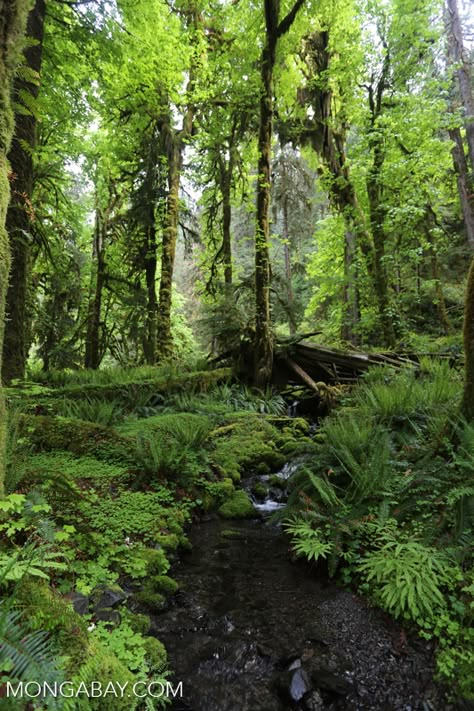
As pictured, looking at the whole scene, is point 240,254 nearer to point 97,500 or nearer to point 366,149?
point 366,149

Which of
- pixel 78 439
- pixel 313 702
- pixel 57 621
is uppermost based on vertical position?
pixel 78 439

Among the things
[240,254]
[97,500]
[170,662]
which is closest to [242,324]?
[97,500]

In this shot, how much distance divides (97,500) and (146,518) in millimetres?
604

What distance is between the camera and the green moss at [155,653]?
2.42m

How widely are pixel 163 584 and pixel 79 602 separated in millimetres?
984

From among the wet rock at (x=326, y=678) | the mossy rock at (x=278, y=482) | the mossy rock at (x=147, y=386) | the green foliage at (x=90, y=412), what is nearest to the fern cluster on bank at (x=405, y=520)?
the wet rock at (x=326, y=678)

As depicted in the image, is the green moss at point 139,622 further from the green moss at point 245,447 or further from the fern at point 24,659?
the green moss at point 245,447

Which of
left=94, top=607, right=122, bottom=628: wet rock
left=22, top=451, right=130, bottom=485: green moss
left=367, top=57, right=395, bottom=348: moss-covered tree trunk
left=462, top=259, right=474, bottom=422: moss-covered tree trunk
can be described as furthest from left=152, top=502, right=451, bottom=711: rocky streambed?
left=367, top=57, right=395, bottom=348: moss-covered tree trunk

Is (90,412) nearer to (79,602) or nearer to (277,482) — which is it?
(277,482)

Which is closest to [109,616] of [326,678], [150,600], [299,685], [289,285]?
[150,600]

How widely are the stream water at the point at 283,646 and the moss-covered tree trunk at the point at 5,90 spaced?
1.89 metres

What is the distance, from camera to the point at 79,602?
2.47m

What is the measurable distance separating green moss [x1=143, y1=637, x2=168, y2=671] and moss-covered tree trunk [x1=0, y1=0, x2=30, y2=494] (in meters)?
1.49

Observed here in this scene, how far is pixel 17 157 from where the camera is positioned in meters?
6.04
